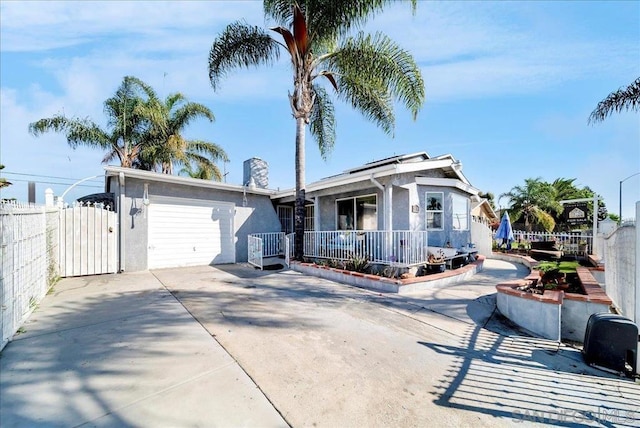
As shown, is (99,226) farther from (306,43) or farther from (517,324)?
(517,324)

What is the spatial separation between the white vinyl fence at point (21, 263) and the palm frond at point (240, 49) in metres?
7.02

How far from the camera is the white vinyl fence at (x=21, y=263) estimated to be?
342 cm

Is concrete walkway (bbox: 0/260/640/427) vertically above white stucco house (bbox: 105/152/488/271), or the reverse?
white stucco house (bbox: 105/152/488/271)

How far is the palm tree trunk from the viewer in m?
9.62

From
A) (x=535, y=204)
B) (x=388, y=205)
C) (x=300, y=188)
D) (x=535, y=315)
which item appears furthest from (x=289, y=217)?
(x=535, y=204)

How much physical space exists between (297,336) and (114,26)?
33.7 ft

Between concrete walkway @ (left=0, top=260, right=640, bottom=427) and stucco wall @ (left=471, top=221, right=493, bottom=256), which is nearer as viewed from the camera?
concrete walkway @ (left=0, top=260, right=640, bottom=427)

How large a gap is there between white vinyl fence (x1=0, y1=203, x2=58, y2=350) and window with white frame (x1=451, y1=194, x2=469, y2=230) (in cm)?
1183

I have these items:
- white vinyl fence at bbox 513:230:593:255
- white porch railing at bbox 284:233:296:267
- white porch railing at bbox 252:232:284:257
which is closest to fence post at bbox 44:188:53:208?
white porch railing at bbox 252:232:284:257

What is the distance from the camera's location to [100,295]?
19.5ft

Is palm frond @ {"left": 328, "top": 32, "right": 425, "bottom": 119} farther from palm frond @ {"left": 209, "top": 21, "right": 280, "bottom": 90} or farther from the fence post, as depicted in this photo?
the fence post

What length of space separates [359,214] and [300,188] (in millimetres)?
2636

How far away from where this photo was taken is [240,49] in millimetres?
9648

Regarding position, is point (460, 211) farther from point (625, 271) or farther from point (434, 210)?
point (625, 271)
